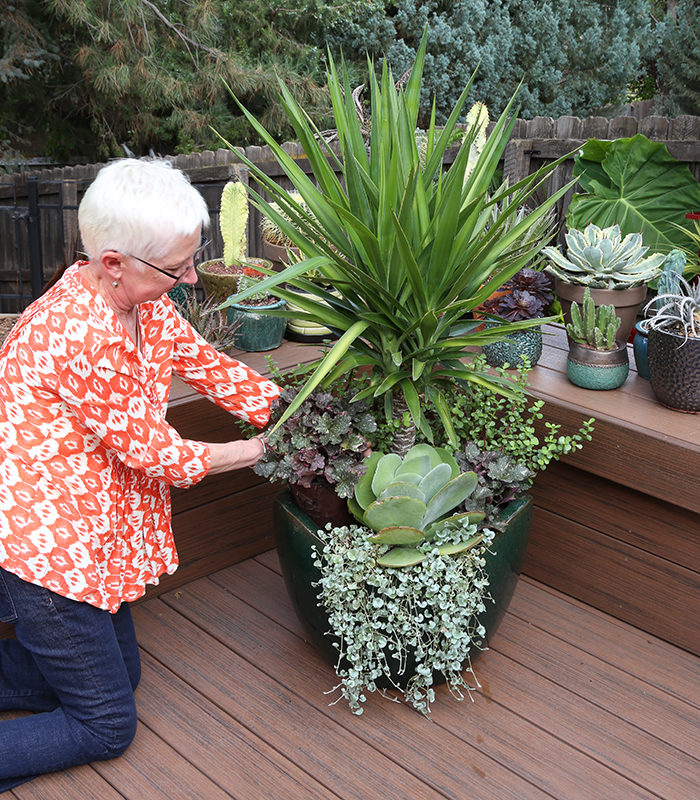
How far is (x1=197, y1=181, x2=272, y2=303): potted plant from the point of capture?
261 cm

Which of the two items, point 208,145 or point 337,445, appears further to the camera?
Result: point 208,145

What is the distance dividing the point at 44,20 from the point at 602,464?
558 cm

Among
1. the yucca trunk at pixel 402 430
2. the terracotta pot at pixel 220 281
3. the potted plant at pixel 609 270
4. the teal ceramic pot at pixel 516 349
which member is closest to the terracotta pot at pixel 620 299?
the potted plant at pixel 609 270

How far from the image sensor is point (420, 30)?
8453 mm

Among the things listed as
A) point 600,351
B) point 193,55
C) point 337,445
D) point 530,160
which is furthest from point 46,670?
point 193,55

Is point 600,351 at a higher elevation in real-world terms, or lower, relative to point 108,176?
lower

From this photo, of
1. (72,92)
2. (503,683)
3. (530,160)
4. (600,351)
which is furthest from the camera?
(72,92)

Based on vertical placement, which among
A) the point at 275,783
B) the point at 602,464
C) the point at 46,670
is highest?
the point at 602,464

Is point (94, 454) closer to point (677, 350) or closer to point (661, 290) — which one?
point (677, 350)

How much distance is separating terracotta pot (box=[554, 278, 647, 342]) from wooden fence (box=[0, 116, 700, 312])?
2.50 metres

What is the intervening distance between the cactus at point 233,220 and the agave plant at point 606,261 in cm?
99

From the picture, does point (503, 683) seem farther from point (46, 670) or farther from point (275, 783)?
point (46, 670)

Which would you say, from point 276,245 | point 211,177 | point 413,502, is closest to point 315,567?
point 413,502

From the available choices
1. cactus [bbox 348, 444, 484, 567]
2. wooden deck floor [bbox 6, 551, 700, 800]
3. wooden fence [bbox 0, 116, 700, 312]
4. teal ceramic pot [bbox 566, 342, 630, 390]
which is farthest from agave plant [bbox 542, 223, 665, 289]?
wooden fence [bbox 0, 116, 700, 312]
